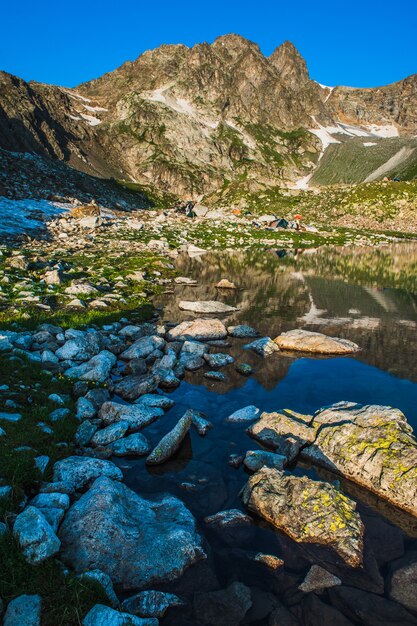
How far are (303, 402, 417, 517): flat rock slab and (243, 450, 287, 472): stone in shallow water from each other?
3.57 ft

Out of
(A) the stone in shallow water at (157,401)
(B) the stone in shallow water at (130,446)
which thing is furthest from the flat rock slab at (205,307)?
(B) the stone in shallow water at (130,446)

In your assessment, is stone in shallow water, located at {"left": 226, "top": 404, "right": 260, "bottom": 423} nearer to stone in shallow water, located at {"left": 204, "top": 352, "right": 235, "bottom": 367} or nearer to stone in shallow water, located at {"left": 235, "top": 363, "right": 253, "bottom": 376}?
stone in shallow water, located at {"left": 235, "top": 363, "right": 253, "bottom": 376}

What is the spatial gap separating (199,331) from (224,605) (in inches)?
533

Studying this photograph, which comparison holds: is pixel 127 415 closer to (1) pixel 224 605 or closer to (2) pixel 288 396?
(1) pixel 224 605

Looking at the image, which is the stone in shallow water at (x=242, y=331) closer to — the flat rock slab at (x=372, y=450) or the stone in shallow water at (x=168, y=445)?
the flat rock slab at (x=372, y=450)

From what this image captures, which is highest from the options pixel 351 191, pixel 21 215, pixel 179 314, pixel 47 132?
pixel 47 132

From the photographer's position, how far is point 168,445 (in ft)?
31.9

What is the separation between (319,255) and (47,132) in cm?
13819

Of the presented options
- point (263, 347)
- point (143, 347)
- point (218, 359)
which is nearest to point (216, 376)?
point (218, 359)

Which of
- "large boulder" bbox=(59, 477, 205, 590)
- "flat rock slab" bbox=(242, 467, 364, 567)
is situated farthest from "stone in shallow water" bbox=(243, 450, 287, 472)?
"large boulder" bbox=(59, 477, 205, 590)

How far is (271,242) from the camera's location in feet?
243

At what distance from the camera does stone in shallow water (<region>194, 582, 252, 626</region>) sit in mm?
5793

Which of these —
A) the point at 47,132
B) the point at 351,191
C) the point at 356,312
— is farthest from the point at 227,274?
the point at 47,132

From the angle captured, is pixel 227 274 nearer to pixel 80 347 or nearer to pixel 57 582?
pixel 80 347
